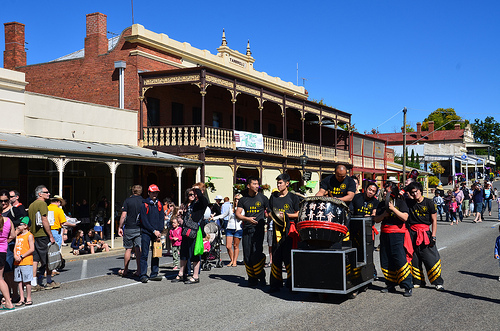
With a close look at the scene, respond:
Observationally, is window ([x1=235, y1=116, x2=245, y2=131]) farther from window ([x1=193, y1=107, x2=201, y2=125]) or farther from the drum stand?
the drum stand

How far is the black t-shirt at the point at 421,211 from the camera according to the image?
8.62 m

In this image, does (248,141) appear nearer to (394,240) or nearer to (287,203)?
(287,203)

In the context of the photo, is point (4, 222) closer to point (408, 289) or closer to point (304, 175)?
point (408, 289)

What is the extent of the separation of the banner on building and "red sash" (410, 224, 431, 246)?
17200 mm

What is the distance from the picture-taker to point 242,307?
7367 mm

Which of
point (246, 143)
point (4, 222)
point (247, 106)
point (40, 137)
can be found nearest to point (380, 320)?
point (4, 222)

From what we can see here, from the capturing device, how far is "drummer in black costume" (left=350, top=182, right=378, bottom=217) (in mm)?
8750

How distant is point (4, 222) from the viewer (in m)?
7.45

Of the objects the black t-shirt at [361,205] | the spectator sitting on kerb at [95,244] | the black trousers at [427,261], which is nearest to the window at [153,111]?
the spectator sitting on kerb at [95,244]

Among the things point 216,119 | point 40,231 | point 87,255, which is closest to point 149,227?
point 40,231

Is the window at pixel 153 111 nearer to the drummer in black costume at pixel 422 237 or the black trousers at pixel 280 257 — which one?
the black trousers at pixel 280 257

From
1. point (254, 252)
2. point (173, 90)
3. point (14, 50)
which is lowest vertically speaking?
point (254, 252)

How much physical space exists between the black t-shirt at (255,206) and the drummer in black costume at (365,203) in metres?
1.58

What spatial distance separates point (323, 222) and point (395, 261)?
1697mm
